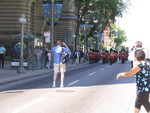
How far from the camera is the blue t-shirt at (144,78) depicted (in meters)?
6.57

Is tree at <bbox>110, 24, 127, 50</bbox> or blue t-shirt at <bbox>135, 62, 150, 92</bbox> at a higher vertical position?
tree at <bbox>110, 24, 127, 50</bbox>

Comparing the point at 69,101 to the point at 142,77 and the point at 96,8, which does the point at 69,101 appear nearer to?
the point at 142,77

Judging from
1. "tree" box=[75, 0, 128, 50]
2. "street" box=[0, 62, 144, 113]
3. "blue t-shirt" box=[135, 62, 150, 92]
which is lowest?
"street" box=[0, 62, 144, 113]

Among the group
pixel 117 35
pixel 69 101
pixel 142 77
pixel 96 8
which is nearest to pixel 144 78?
pixel 142 77

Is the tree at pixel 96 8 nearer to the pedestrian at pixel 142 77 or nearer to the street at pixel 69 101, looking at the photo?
the street at pixel 69 101

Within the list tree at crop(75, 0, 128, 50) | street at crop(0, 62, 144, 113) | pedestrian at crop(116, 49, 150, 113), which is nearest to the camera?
pedestrian at crop(116, 49, 150, 113)

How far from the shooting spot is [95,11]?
45969mm

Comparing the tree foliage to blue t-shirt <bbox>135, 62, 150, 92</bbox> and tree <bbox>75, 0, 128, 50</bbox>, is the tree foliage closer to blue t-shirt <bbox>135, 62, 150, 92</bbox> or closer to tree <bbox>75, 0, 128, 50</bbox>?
tree <bbox>75, 0, 128, 50</bbox>

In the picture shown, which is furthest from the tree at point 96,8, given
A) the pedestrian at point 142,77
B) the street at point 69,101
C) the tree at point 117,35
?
the tree at point 117,35

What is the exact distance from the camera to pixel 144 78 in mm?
6652

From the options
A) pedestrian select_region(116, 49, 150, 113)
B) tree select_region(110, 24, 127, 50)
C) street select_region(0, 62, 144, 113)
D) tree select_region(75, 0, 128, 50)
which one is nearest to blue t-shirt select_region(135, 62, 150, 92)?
pedestrian select_region(116, 49, 150, 113)

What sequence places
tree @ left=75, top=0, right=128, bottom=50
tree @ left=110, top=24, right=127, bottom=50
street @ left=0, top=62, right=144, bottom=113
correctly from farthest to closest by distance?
tree @ left=110, top=24, right=127, bottom=50, tree @ left=75, top=0, right=128, bottom=50, street @ left=0, top=62, right=144, bottom=113

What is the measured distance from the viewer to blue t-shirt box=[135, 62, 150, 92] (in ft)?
21.5

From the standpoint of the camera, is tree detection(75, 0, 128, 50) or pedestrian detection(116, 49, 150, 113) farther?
tree detection(75, 0, 128, 50)
